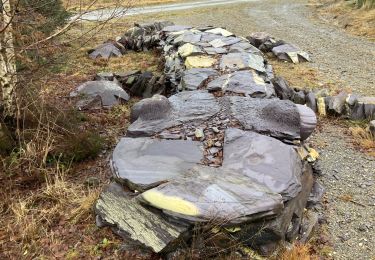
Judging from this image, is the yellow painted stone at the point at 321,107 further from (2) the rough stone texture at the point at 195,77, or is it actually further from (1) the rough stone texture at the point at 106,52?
(1) the rough stone texture at the point at 106,52

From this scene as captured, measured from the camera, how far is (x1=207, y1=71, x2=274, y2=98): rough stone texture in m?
5.33

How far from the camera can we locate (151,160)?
366 centimetres

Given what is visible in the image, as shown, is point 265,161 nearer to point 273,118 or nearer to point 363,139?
point 273,118

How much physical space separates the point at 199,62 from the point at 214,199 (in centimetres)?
419

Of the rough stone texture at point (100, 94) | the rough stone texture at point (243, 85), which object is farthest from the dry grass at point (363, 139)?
the rough stone texture at point (100, 94)

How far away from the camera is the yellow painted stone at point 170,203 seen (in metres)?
2.96

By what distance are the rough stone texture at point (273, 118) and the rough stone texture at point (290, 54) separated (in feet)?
16.4

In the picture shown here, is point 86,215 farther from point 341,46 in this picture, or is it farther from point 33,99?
point 341,46

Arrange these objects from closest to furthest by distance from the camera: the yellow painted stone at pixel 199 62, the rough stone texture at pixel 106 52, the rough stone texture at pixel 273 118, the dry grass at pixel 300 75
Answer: the rough stone texture at pixel 273 118
the yellow painted stone at pixel 199 62
the dry grass at pixel 300 75
the rough stone texture at pixel 106 52

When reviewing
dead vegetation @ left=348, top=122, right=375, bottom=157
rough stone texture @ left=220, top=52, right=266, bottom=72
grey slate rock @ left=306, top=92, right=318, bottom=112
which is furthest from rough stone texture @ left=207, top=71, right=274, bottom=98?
dead vegetation @ left=348, top=122, right=375, bottom=157

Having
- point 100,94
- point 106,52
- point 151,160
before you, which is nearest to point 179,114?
point 151,160

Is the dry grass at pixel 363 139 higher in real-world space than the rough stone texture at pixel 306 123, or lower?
lower

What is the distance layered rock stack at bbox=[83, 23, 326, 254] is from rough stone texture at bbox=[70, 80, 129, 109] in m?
1.66

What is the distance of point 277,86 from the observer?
6.48 metres
